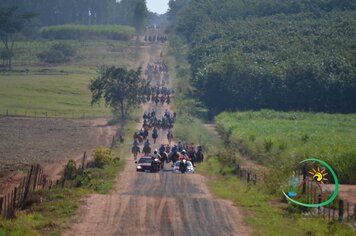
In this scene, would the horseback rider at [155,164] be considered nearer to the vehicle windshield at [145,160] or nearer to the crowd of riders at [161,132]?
the crowd of riders at [161,132]

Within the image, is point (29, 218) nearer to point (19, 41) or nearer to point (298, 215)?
point (298, 215)

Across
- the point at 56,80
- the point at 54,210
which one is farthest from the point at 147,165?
the point at 56,80

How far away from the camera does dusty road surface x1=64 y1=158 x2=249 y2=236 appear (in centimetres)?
2575

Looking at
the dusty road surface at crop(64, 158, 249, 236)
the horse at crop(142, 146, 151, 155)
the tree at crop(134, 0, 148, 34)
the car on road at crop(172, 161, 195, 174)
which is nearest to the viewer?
the dusty road surface at crop(64, 158, 249, 236)

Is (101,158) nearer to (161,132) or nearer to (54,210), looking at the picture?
(54,210)

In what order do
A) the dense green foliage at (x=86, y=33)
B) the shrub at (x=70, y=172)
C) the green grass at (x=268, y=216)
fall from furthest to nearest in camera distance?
the dense green foliage at (x=86, y=33), the shrub at (x=70, y=172), the green grass at (x=268, y=216)

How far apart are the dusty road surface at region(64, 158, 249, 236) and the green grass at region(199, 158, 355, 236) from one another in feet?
2.01

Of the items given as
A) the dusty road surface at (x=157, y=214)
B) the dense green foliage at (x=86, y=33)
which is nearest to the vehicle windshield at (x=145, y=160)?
the dusty road surface at (x=157, y=214)

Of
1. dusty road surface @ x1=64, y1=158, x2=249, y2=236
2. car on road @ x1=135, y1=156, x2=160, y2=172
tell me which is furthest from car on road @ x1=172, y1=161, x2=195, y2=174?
dusty road surface @ x1=64, y1=158, x2=249, y2=236

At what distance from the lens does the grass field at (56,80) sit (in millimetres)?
87938

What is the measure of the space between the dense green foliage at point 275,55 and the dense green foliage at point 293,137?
19.2 feet

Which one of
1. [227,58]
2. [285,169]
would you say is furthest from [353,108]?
[285,169]

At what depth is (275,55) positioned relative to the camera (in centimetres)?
10219

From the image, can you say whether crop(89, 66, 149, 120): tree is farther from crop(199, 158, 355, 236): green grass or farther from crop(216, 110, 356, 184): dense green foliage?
crop(199, 158, 355, 236): green grass
